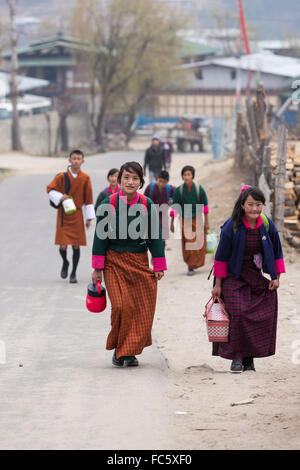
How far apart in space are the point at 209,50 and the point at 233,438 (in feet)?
247

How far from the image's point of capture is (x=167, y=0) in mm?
57156

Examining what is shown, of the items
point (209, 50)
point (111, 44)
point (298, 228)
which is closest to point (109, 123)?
point (111, 44)

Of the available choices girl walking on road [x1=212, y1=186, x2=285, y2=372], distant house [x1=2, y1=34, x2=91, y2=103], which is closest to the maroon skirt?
girl walking on road [x1=212, y1=186, x2=285, y2=372]

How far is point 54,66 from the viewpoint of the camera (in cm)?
6250

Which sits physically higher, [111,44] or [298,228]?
[111,44]

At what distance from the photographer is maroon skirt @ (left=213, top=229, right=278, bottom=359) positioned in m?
6.95

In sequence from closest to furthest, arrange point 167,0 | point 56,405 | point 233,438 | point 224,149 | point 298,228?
1. point 233,438
2. point 56,405
3. point 298,228
4. point 224,149
5. point 167,0

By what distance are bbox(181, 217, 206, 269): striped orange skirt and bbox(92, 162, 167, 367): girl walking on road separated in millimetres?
5037

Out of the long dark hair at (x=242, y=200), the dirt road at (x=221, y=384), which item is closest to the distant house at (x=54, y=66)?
the dirt road at (x=221, y=384)

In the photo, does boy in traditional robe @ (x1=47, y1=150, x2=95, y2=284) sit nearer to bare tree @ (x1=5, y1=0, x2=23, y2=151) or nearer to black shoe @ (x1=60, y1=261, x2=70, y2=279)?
black shoe @ (x1=60, y1=261, x2=70, y2=279)

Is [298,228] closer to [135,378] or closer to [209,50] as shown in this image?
[135,378]

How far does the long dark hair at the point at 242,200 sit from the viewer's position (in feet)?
22.1

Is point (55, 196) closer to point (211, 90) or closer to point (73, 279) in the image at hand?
point (73, 279)

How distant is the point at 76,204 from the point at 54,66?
5249 cm
